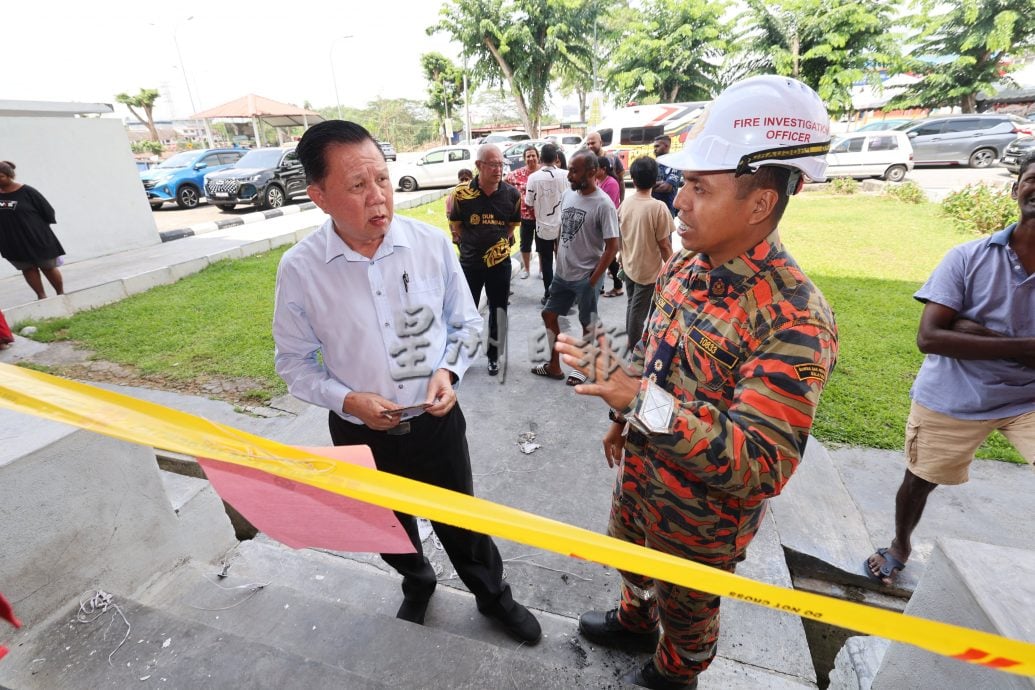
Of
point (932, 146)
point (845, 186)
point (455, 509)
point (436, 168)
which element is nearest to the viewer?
point (455, 509)

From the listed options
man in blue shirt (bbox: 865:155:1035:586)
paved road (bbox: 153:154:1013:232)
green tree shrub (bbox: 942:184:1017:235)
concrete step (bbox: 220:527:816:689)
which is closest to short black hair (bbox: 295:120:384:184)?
concrete step (bbox: 220:527:816:689)

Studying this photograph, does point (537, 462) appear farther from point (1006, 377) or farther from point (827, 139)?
point (827, 139)

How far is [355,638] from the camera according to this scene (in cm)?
184

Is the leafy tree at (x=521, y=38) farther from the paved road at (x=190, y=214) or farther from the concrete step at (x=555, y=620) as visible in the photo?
the concrete step at (x=555, y=620)

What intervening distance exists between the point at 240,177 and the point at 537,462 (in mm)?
13752

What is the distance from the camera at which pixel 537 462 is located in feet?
11.2

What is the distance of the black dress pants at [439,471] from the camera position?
1893mm

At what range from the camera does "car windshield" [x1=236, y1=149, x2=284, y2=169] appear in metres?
14.4

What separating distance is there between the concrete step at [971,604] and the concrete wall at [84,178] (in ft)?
37.4

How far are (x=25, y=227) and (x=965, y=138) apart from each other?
23506mm

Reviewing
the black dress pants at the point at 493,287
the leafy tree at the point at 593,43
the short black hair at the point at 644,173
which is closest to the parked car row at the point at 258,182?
the black dress pants at the point at 493,287

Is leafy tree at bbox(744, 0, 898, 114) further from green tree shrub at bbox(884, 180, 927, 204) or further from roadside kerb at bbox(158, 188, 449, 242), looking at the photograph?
roadside kerb at bbox(158, 188, 449, 242)

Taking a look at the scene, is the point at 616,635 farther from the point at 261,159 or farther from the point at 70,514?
the point at 261,159

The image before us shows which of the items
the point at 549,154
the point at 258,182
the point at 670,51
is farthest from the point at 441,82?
the point at 549,154
